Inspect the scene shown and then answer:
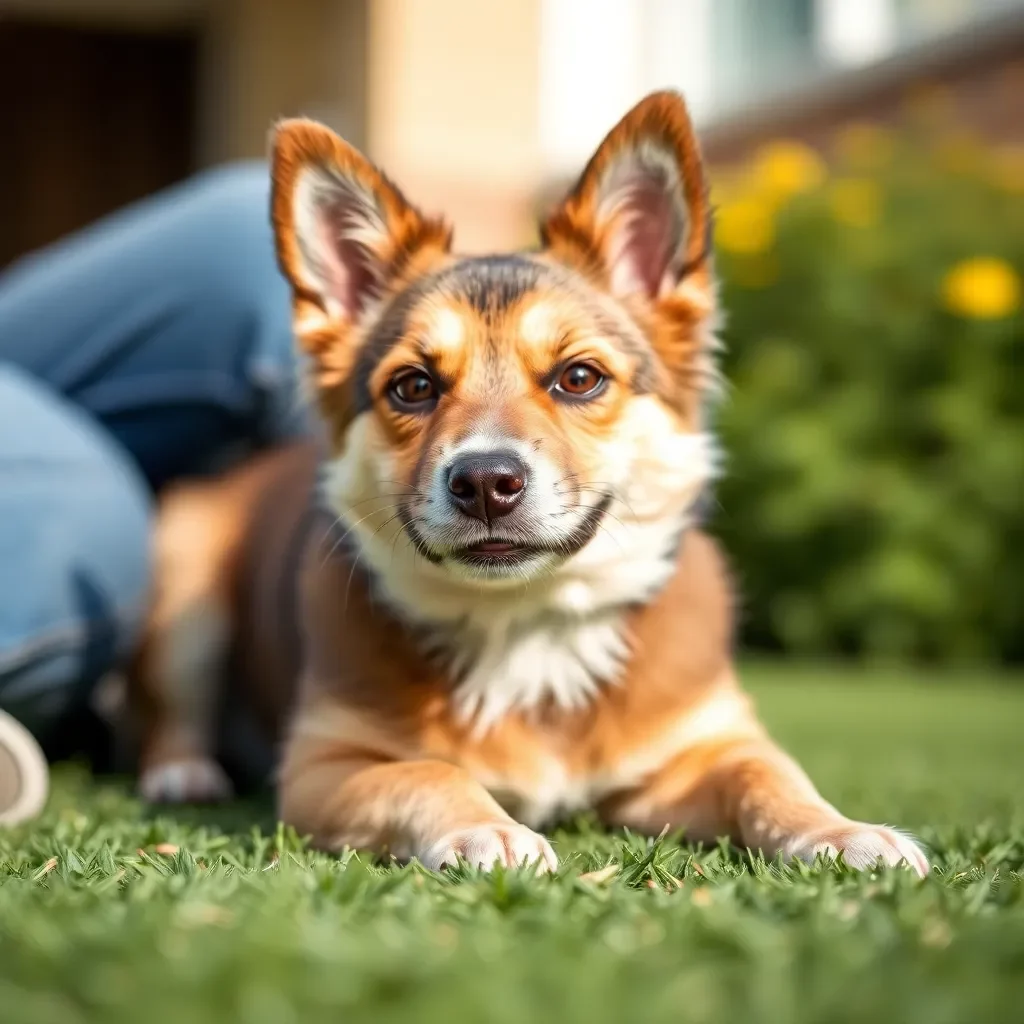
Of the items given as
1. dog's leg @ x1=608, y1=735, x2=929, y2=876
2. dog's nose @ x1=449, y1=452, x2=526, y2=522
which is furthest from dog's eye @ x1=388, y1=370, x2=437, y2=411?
dog's leg @ x1=608, y1=735, x2=929, y2=876

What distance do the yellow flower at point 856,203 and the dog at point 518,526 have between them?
379cm

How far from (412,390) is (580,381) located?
32cm

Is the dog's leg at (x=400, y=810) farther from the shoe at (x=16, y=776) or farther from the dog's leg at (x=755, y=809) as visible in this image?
the shoe at (x=16, y=776)

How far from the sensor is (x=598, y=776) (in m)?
2.33

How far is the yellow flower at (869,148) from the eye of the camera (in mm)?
6617

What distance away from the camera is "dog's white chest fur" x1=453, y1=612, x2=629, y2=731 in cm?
237

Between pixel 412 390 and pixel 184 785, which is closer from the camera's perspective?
pixel 412 390

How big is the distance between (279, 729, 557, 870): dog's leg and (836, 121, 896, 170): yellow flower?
206 inches

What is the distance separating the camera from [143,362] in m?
3.50

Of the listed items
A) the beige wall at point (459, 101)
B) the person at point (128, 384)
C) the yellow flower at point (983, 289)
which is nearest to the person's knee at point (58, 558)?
the person at point (128, 384)

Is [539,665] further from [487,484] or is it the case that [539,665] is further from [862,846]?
[862,846]

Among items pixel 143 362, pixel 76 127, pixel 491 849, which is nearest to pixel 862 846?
pixel 491 849

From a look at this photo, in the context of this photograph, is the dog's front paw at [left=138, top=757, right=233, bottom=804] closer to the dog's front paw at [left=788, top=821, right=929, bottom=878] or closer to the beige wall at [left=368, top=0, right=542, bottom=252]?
the dog's front paw at [left=788, top=821, right=929, bottom=878]

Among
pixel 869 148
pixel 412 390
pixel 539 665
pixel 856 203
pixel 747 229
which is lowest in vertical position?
pixel 539 665
